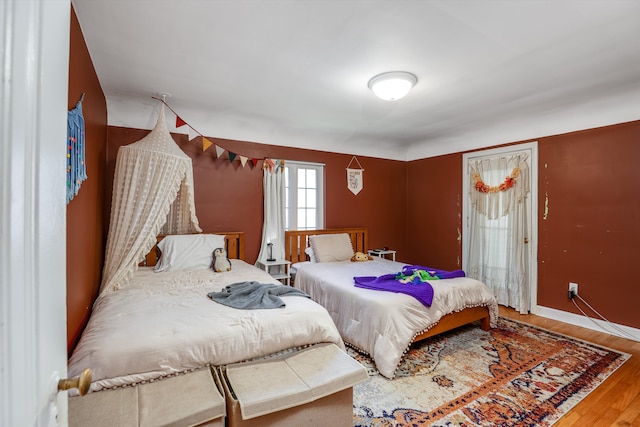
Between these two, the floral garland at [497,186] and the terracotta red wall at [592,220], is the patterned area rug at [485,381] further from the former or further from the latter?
the floral garland at [497,186]

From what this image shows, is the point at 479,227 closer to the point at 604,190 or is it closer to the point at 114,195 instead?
the point at 604,190

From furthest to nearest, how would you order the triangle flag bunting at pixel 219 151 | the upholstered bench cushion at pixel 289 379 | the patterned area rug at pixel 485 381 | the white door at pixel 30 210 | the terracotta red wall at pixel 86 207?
the triangle flag bunting at pixel 219 151, the patterned area rug at pixel 485 381, the terracotta red wall at pixel 86 207, the upholstered bench cushion at pixel 289 379, the white door at pixel 30 210

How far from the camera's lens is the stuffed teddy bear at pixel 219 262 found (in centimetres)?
311

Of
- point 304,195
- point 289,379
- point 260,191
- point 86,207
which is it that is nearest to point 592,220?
point 304,195

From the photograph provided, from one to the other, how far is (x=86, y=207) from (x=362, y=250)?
12.2 ft

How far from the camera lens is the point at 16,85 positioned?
44 cm

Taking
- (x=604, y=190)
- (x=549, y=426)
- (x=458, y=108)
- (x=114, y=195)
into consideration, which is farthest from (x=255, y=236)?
(x=604, y=190)

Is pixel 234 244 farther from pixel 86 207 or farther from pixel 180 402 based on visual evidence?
pixel 180 402

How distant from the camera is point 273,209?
414 cm

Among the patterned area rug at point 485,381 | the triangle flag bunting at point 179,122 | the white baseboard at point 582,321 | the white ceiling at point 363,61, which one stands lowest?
the patterned area rug at point 485,381

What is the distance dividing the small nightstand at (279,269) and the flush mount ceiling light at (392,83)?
7.63 feet

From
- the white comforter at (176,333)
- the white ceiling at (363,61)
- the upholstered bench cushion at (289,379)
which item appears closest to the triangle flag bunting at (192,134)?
the white ceiling at (363,61)

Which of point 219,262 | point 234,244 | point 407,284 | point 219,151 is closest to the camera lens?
point 407,284

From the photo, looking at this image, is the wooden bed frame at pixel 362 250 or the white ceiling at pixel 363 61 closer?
the white ceiling at pixel 363 61
